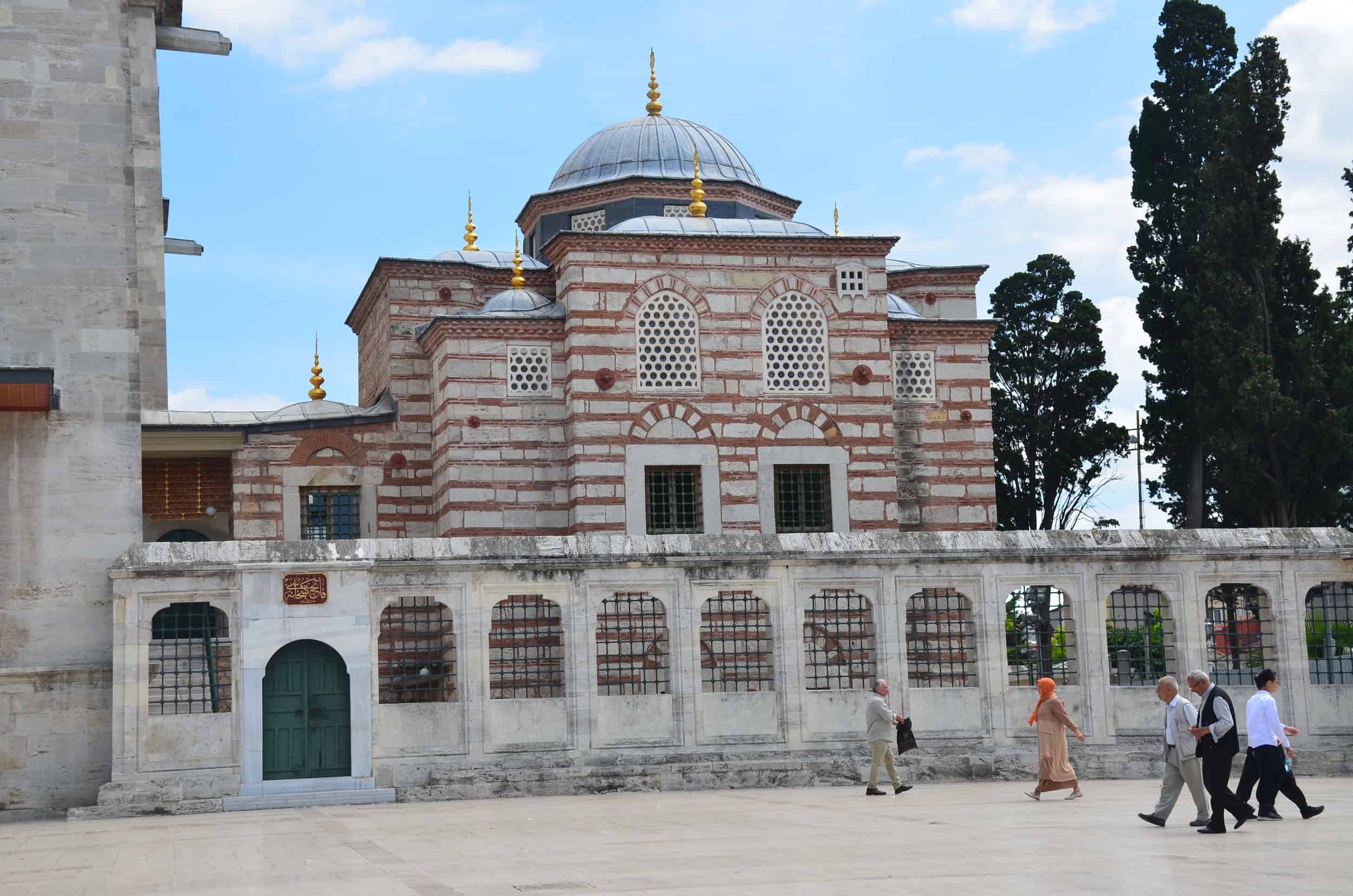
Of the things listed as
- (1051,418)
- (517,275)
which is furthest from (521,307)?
(1051,418)

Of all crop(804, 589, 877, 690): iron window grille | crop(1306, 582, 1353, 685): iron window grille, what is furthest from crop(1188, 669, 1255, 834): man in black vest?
crop(1306, 582, 1353, 685): iron window grille

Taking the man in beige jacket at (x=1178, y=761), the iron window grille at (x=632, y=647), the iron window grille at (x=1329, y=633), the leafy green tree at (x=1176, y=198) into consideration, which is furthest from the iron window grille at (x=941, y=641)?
the leafy green tree at (x=1176, y=198)

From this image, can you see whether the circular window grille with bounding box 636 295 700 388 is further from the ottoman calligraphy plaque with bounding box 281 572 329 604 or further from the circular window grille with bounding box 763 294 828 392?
the ottoman calligraphy plaque with bounding box 281 572 329 604

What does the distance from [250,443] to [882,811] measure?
47.2ft

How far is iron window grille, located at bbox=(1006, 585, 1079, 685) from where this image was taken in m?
16.8

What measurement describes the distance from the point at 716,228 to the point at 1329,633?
10.8m

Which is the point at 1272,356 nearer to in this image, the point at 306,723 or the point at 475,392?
the point at 475,392

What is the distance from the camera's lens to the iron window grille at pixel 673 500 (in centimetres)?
2302

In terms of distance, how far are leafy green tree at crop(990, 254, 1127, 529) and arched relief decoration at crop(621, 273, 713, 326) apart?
14.5 metres

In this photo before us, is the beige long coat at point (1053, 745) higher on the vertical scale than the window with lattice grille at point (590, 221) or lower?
lower

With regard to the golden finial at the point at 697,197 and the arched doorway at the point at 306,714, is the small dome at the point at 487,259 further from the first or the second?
the arched doorway at the point at 306,714

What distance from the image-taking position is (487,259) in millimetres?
27219

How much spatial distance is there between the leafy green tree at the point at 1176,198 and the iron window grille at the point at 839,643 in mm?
15643

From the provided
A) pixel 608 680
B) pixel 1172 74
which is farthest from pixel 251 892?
pixel 1172 74
